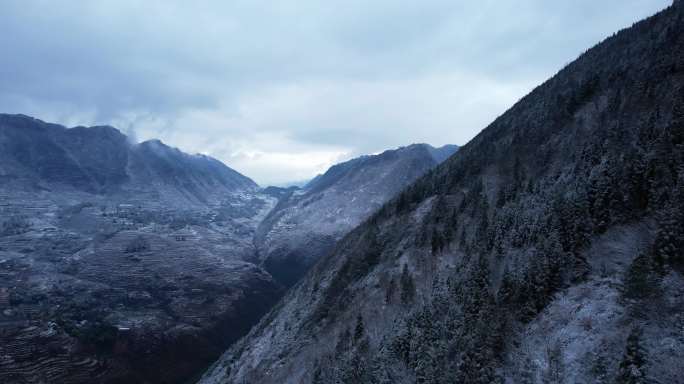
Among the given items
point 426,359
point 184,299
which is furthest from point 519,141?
point 184,299

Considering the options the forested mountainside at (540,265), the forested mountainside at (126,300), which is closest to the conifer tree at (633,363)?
the forested mountainside at (540,265)

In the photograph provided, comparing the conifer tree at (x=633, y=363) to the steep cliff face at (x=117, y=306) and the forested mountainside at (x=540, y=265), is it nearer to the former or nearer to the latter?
the forested mountainside at (x=540, y=265)

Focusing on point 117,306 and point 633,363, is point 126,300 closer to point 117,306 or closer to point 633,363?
point 117,306

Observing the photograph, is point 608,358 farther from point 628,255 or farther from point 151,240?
point 151,240

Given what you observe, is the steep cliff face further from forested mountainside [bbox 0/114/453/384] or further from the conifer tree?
the conifer tree

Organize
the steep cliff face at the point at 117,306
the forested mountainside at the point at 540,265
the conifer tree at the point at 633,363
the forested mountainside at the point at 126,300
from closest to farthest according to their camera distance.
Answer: the conifer tree at the point at 633,363 → the forested mountainside at the point at 540,265 → the steep cliff face at the point at 117,306 → the forested mountainside at the point at 126,300

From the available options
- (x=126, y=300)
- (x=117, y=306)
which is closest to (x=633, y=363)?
(x=117, y=306)

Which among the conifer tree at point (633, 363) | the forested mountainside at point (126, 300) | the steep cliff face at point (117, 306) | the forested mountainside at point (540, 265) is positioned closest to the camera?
the conifer tree at point (633, 363)

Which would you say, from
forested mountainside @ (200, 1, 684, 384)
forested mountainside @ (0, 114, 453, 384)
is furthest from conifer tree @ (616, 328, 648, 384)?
forested mountainside @ (0, 114, 453, 384)
